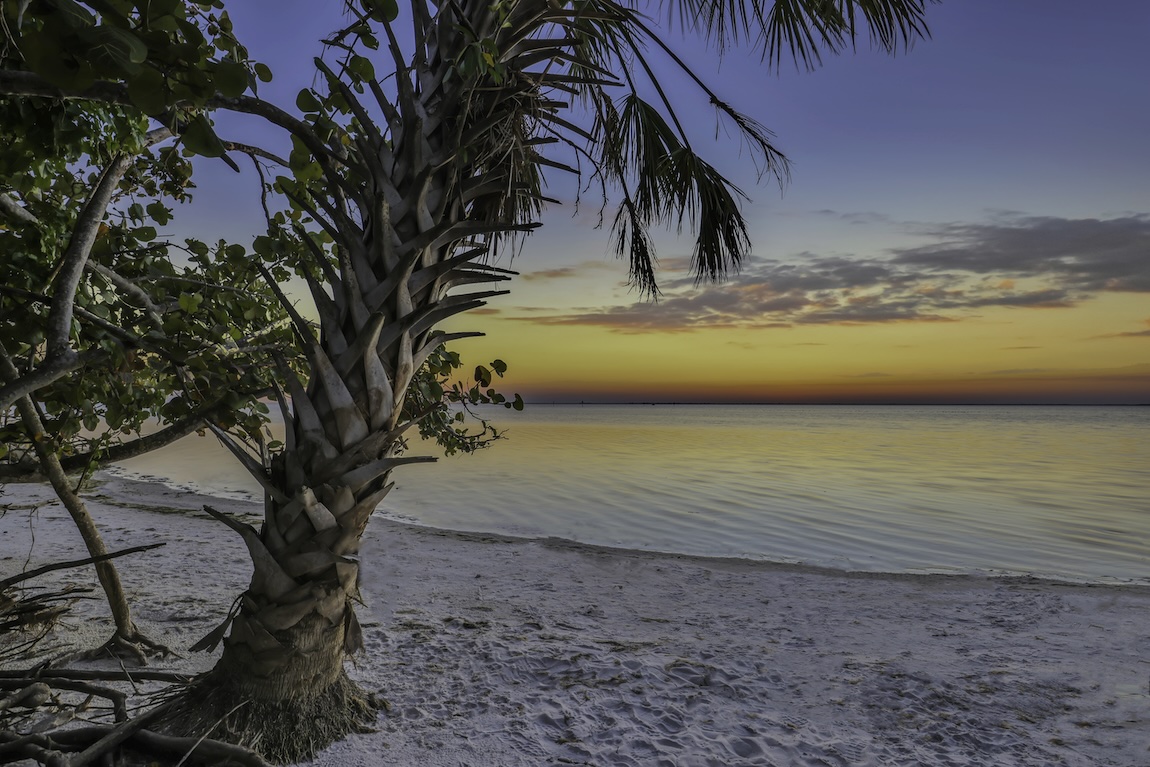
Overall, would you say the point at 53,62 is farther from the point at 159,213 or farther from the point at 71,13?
the point at 159,213

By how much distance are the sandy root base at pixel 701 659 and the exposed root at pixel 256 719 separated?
0.37 ft

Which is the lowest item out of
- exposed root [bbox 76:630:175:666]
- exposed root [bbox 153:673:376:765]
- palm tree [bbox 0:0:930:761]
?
exposed root [bbox 76:630:175:666]

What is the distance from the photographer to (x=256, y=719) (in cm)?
258

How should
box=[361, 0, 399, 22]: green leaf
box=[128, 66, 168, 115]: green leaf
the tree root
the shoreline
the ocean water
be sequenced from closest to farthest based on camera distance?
1. box=[128, 66, 168, 115]: green leaf
2. the tree root
3. box=[361, 0, 399, 22]: green leaf
4. the shoreline
5. the ocean water

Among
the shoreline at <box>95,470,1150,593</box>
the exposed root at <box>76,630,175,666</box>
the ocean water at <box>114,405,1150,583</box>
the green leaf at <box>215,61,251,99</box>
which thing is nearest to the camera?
the green leaf at <box>215,61,251,99</box>

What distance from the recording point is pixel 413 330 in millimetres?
2699

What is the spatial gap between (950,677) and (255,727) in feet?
13.0

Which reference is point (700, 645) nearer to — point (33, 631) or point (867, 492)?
point (33, 631)

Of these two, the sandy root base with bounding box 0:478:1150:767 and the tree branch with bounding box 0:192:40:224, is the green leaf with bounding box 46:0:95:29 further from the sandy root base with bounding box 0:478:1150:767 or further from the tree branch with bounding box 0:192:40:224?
the sandy root base with bounding box 0:478:1150:767

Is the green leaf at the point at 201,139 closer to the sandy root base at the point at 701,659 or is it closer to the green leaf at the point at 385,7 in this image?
the green leaf at the point at 385,7

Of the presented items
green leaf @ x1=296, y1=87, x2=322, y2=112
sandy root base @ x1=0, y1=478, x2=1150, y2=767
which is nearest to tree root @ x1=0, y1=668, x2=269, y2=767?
sandy root base @ x1=0, y1=478, x2=1150, y2=767

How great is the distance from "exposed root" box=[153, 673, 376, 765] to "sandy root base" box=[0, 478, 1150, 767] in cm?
11

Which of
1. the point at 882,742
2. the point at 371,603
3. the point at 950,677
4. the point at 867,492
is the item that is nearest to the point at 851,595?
the point at 950,677

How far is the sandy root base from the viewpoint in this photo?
3123 millimetres
